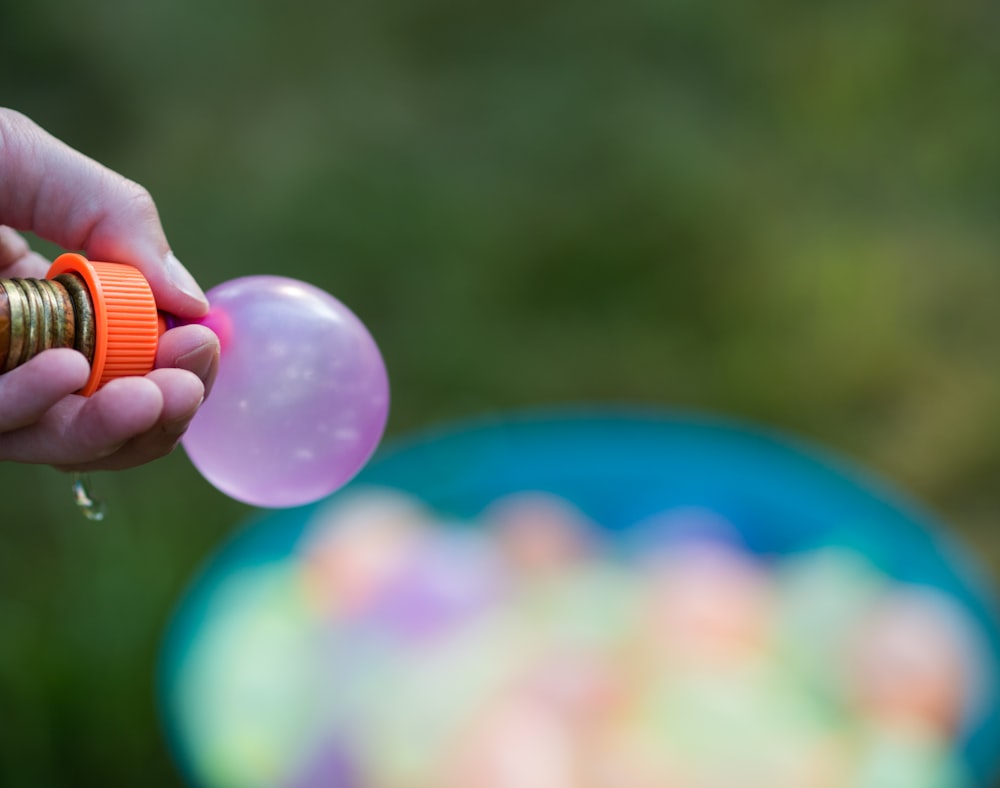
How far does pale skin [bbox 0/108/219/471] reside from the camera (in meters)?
0.54

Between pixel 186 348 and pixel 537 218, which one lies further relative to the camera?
pixel 537 218

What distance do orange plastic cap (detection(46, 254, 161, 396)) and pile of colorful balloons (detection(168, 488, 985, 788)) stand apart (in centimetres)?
64

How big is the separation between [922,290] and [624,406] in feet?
1.87

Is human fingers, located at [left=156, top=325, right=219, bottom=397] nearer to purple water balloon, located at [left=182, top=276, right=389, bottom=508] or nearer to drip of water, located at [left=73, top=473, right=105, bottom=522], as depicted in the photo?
purple water balloon, located at [left=182, top=276, right=389, bottom=508]

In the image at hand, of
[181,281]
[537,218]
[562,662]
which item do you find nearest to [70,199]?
[181,281]

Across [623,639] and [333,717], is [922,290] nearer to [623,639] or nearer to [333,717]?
[623,639]

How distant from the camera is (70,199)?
678 mm

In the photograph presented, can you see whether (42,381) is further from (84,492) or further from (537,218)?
Answer: (537,218)

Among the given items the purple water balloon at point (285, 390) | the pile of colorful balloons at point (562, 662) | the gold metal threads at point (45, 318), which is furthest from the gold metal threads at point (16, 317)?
the pile of colorful balloons at point (562, 662)

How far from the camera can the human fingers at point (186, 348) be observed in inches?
22.6

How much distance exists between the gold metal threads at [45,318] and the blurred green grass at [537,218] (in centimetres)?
84

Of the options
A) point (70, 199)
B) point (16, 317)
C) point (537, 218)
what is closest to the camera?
point (16, 317)

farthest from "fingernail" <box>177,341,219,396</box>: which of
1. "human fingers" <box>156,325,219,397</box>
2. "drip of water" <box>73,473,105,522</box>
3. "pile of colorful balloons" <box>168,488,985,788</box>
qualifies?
"pile of colorful balloons" <box>168,488,985,788</box>

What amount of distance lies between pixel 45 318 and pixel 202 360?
0.26 ft
